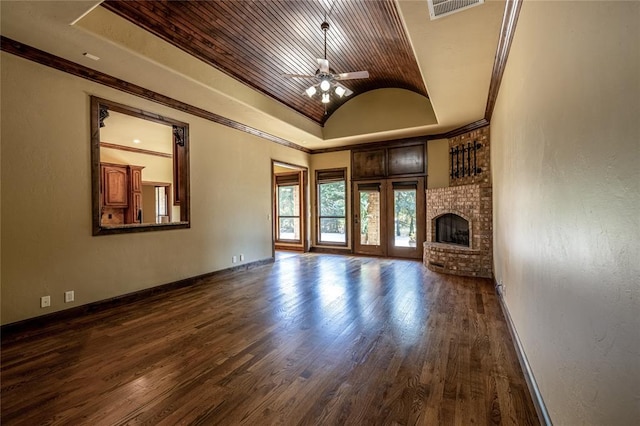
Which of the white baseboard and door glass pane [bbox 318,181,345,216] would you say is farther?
door glass pane [bbox 318,181,345,216]

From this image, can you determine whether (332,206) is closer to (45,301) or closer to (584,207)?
(45,301)

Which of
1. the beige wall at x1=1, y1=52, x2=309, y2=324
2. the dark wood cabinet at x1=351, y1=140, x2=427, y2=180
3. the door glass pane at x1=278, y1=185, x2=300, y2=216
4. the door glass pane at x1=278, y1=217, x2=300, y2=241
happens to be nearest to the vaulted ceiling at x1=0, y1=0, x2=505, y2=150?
the beige wall at x1=1, y1=52, x2=309, y2=324

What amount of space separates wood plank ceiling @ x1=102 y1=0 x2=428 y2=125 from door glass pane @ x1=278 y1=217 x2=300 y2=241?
4.30 meters

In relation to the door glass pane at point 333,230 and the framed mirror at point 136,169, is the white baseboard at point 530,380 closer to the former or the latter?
the framed mirror at point 136,169

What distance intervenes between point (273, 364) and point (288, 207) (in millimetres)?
7086

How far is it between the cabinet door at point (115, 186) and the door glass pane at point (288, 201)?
4152 millimetres

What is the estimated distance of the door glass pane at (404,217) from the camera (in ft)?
24.1

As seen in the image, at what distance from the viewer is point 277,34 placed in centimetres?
426

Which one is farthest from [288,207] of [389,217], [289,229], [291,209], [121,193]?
[121,193]

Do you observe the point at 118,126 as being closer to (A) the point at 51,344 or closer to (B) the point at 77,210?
(B) the point at 77,210

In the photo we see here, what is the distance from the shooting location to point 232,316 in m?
3.55

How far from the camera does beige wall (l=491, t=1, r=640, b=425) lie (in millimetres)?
875

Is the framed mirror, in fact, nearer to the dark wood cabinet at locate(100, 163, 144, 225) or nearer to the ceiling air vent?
the dark wood cabinet at locate(100, 163, 144, 225)

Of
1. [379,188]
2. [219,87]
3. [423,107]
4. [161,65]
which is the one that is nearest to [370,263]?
[379,188]
